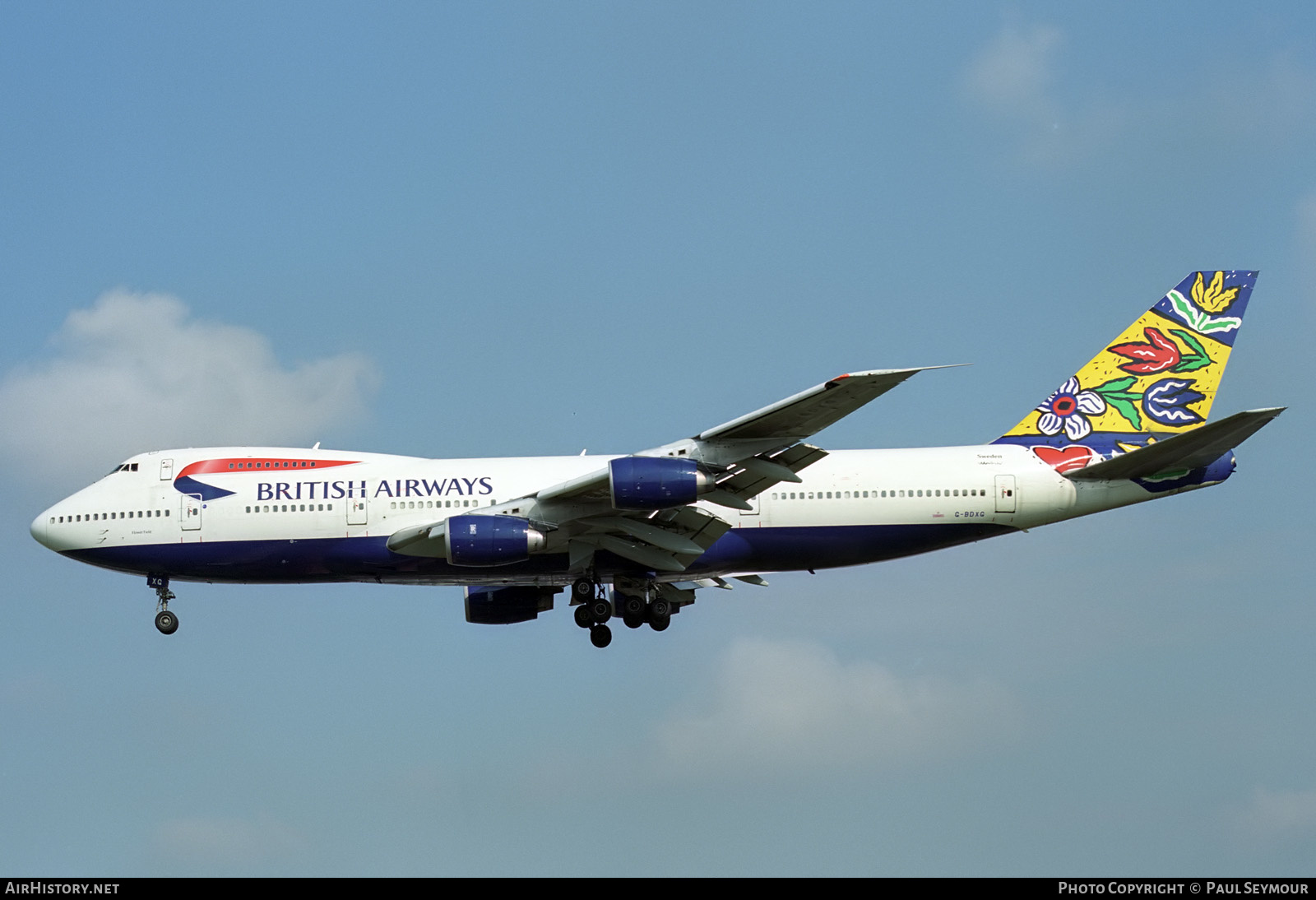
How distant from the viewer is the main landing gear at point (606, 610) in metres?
35.9

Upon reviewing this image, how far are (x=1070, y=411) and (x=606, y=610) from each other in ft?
38.7

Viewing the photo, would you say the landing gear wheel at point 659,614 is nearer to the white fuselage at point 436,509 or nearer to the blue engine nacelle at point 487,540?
the white fuselage at point 436,509

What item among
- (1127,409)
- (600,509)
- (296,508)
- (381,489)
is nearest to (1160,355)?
(1127,409)

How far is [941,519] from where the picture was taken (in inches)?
1389

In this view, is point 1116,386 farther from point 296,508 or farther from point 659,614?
point 296,508

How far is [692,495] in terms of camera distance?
31.2 meters

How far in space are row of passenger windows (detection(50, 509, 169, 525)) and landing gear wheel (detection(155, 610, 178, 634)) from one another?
2.36 meters

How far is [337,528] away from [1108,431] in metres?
17.8

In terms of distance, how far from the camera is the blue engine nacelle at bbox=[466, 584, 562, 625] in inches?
1517

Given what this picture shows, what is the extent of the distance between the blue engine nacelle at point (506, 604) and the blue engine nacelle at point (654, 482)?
25.3 feet

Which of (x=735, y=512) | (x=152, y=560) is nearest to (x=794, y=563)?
(x=735, y=512)

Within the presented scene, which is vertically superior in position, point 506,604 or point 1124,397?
point 1124,397

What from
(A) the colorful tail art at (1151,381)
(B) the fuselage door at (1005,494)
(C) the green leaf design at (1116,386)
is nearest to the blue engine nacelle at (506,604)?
(B) the fuselage door at (1005,494)
